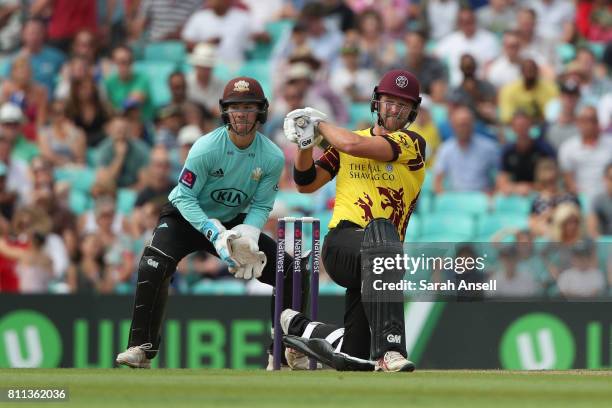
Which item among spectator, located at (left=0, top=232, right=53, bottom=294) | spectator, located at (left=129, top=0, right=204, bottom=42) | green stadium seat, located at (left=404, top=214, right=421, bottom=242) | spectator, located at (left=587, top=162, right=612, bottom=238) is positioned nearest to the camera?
spectator, located at (left=587, top=162, right=612, bottom=238)

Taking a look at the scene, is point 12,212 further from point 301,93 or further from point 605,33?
point 605,33

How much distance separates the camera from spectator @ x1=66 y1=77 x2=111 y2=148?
650 inches

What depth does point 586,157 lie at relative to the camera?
1506cm

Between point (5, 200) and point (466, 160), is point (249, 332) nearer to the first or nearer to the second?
point (466, 160)

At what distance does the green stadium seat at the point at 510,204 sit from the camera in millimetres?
14852

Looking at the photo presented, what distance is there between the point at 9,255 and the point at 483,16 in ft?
21.2

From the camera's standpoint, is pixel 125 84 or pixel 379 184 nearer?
pixel 379 184

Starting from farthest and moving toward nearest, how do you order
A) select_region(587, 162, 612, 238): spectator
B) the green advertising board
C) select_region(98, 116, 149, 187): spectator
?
select_region(98, 116, 149, 187): spectator
select_region(587, 162, 612, 238): spectator
the green advertising board

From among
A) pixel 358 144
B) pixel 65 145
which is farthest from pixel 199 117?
pixel 358 144

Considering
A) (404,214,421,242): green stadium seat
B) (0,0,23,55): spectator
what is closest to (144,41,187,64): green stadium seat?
(0,0,23,55): spectator

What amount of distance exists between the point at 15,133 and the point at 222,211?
22.7 feet

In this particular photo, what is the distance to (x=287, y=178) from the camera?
51.0 feet

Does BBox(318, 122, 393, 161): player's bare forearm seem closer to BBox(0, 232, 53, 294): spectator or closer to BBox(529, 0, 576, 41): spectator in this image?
BBox(0, 232, 53, 294): spectator

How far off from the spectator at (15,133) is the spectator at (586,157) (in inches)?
230
